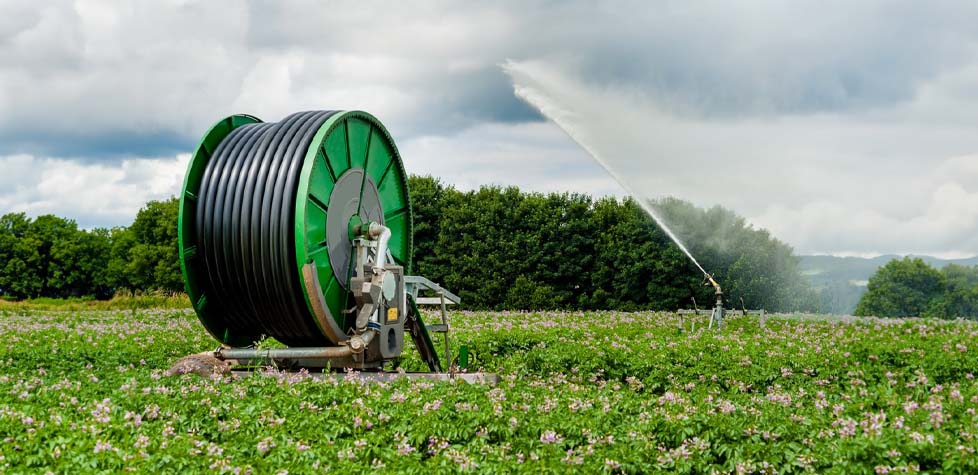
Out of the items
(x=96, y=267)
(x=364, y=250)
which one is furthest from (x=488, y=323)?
(x=96, y=267)

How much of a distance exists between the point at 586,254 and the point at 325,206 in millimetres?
20874

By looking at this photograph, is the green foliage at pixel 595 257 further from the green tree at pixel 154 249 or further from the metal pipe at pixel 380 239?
the green tree at pixel 154 249

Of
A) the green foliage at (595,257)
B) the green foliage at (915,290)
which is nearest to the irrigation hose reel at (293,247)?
the green foliage at (595,257)

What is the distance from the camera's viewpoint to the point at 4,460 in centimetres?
560

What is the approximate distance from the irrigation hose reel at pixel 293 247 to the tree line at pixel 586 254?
1901 centimetres

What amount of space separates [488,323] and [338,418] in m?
12.4

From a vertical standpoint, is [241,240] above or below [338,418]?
above

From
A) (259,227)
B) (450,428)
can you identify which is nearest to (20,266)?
(259,227)

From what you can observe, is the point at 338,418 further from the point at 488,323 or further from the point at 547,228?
the point at 547,228

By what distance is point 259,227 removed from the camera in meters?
9.86

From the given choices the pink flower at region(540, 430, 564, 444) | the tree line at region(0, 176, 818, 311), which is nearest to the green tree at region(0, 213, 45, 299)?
the tree line at region(0, 176, 818, 311)

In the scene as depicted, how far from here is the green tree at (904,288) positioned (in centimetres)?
4675

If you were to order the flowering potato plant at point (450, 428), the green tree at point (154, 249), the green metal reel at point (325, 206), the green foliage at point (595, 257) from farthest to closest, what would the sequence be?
the green tree at point (154, 249), the green foliage at point (595, 257), the green metal reel at point (325, 206), the flowering potato plant at point (450, 428)

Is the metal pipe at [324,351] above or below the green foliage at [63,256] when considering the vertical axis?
below
